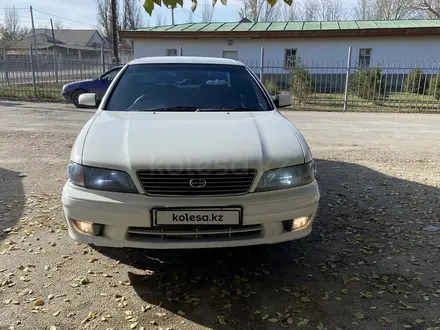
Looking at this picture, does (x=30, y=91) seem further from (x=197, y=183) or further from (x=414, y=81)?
(x=414, y=81)

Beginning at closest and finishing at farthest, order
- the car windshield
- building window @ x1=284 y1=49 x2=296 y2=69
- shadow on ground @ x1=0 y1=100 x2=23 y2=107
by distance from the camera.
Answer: the car windshield → shadow on ground @ x1=0 y1=100 x2=23 y2=107 → building window @ x1=284 y1=49 x2=296 y2=69

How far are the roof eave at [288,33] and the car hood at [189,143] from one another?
1880 cm

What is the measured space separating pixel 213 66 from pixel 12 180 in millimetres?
3145

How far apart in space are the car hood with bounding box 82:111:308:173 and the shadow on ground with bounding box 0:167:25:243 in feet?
5.00

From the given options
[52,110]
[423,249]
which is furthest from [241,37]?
[423,249]

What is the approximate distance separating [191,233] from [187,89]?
71.7 inches

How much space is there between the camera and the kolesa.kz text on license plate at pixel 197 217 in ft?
8.00

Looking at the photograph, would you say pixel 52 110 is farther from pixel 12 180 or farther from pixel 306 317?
pixel 306 317

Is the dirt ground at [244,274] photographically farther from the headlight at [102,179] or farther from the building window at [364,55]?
the building window at [364,55]

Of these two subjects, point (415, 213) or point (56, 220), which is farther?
point (415, 213)

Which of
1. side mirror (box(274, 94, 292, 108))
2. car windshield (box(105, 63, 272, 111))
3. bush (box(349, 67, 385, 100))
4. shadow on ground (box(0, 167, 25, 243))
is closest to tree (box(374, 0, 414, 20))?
bush (box(349, 67, 385, 100))

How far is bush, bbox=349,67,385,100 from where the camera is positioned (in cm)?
1543

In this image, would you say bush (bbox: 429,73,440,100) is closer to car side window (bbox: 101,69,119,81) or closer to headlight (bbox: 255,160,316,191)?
car side window (bbox: 101,69,119,81)

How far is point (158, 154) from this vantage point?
251 centimetres
